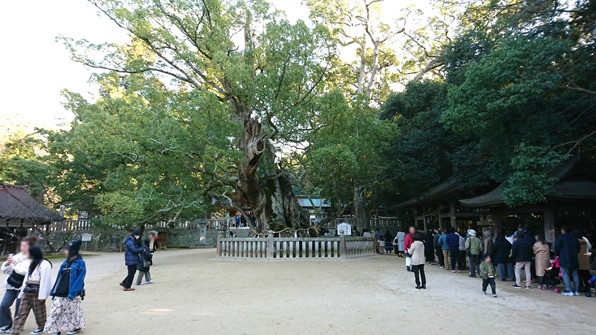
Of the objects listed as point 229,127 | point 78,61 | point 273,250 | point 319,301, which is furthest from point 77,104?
point 319,301

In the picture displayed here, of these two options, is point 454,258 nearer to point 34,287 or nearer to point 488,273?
point 488,273

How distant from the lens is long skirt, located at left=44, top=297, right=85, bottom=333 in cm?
518

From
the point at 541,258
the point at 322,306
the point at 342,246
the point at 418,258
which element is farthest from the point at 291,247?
the point at 541,258

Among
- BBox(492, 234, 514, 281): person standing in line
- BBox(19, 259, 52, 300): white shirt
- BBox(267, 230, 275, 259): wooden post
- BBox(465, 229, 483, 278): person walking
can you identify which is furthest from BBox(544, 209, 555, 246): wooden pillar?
BBox(19, 259, 52, 300): white shirt

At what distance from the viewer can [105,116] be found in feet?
53.9

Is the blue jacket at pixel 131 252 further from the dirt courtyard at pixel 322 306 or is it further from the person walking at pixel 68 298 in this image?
the person walking at pixel 68 298

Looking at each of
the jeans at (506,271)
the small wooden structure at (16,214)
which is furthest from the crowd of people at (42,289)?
the small wooden structure at (16,214)

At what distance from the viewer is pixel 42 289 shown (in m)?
5.16

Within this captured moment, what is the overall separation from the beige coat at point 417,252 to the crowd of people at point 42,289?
706 cm

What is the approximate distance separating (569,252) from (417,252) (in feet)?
11.2

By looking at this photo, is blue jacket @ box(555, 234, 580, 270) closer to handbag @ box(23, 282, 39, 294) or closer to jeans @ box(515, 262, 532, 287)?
jeans @ box(515, 262, 532, 287)

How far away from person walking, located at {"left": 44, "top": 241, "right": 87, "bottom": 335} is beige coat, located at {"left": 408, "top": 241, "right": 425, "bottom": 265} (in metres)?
7.06

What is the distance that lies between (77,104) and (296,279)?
66.3 feet

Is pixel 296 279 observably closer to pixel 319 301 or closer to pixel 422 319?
pixel 319 301
